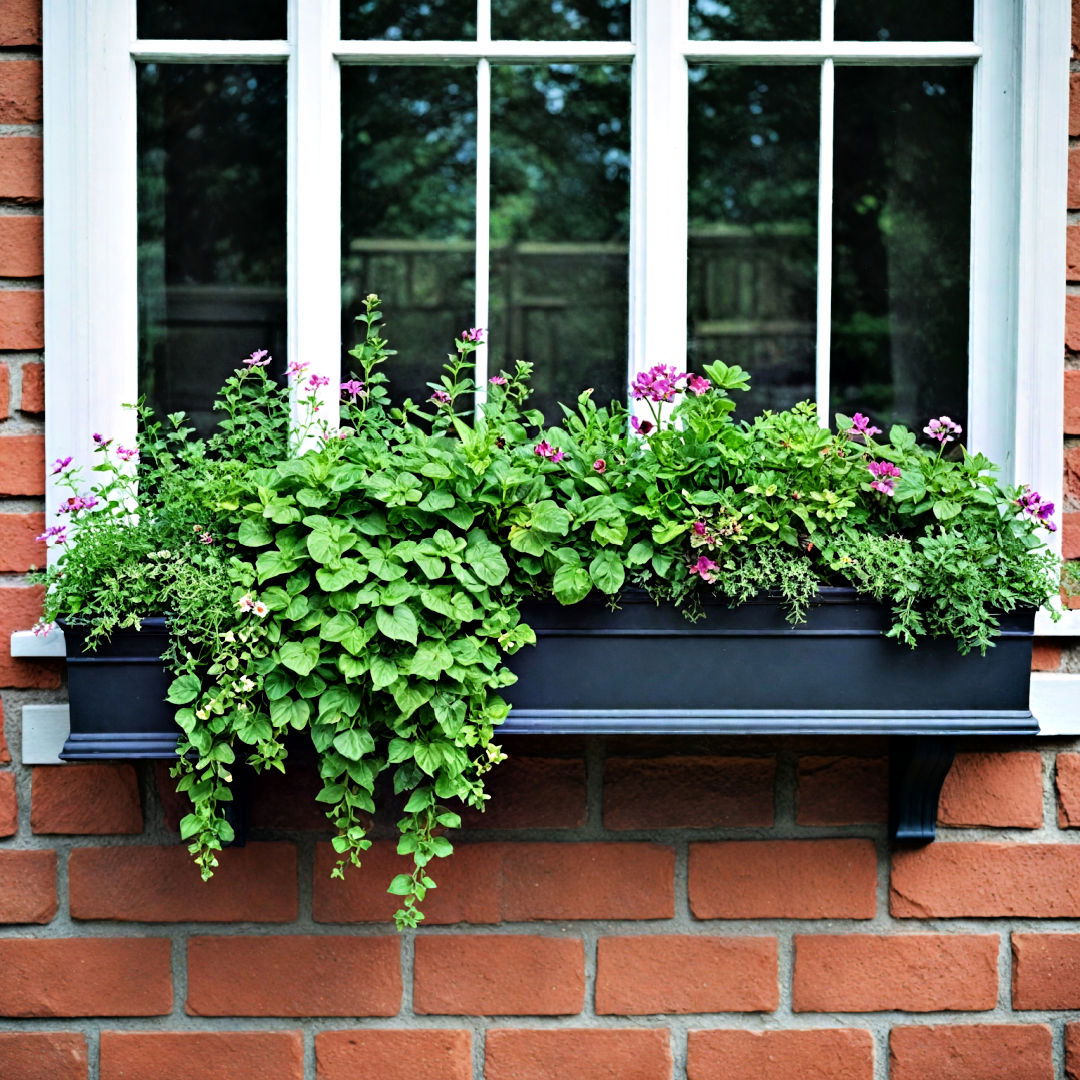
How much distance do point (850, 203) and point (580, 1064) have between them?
1444mm

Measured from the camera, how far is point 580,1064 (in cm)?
175

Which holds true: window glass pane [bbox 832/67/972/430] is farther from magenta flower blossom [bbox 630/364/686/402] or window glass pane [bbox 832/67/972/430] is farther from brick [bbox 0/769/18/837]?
brick [bbox 0/769/18/837]

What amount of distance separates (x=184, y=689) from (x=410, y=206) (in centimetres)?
91

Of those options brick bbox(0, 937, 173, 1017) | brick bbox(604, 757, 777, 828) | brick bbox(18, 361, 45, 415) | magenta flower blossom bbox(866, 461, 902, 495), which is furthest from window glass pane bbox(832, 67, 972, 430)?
brick bbox(0, 937, 173, 1017)

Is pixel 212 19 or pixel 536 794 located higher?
pixel 212 19

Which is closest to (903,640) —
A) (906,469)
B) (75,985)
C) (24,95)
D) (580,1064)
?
(906,469)

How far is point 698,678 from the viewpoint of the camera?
1547 millimetres

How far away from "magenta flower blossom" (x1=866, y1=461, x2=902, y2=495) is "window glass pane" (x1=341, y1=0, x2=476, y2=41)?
0.98 meters

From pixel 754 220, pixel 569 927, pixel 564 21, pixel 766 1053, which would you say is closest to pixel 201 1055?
pixel 569 927

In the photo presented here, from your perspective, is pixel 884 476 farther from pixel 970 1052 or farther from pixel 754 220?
pixel 970 1052

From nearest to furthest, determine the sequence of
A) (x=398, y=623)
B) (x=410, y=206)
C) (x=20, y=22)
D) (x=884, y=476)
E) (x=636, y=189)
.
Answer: (x=398, y=623)
(x=884, y=476)
(x=20, y=22)
(x=636, y=189)
(x=410, y=206)

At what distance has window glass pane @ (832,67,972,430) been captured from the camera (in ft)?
6.14

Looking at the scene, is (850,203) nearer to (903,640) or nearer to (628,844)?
(903,640)

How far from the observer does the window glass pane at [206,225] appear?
1849mm
